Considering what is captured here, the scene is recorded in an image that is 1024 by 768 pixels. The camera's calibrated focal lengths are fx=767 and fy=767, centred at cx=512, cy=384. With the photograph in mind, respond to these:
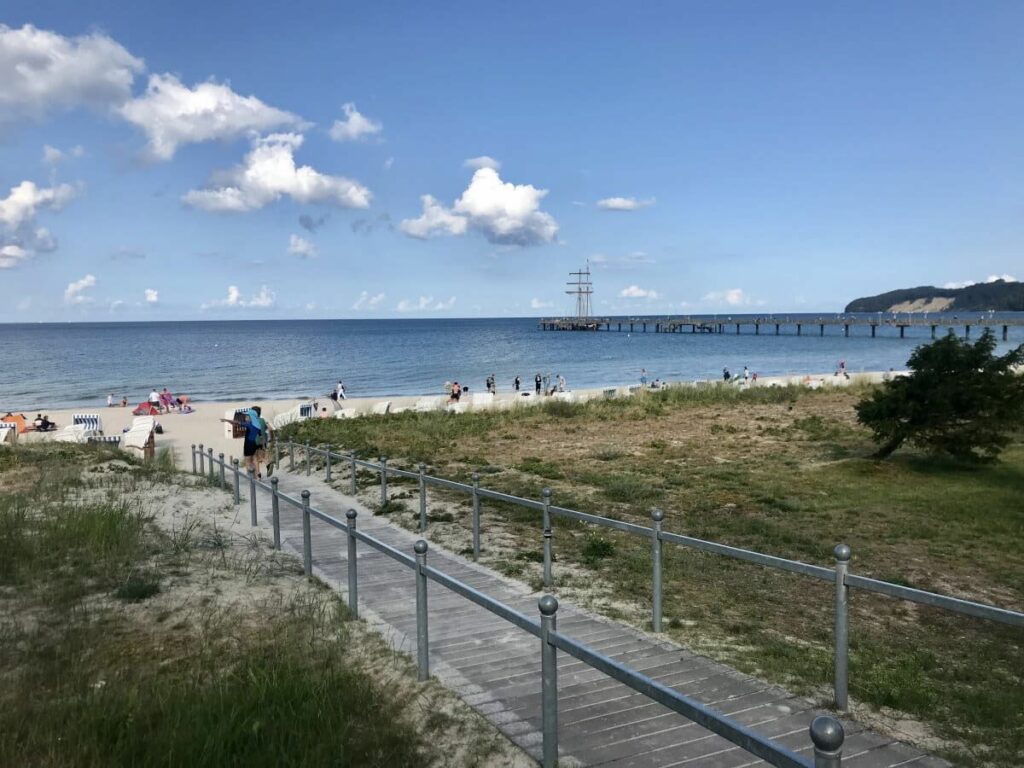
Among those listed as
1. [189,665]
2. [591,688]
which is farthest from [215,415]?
[591,688]

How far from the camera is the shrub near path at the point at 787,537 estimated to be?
516 centimetres

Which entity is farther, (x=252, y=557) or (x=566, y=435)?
(x=566, y=435)

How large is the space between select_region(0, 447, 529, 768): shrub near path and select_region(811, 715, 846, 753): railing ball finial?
211 centimetres

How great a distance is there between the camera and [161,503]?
11.5 meters

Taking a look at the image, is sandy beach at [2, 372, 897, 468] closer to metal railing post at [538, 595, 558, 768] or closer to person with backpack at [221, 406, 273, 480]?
person with backpack at [221, 406, 273, 480]

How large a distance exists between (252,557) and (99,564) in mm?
1460

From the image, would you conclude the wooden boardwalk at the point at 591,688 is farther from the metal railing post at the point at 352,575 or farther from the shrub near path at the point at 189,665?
the shrub near path at the point at 189,665

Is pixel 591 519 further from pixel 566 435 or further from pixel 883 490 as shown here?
pixel 566 435

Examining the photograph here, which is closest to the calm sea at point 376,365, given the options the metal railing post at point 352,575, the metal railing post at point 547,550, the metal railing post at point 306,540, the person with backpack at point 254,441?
the person with backpack at point 254,441

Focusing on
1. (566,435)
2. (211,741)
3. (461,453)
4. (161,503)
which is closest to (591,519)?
(211,741)

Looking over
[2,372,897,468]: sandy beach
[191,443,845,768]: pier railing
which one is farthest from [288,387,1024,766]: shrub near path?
[2,372,897,468]: sandy beach

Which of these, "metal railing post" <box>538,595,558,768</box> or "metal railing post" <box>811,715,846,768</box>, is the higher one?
"metal railing post" <box>811,715,846,768</box>

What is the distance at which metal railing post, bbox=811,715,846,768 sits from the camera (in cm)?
229

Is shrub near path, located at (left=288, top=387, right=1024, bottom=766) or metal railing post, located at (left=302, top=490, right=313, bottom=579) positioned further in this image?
metal railing post, located at (left=302, top=490, right=313, bottom=579)
